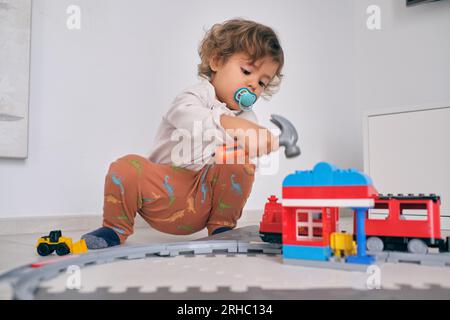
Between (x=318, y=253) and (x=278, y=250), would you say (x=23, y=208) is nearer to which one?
(x=278, y=250)

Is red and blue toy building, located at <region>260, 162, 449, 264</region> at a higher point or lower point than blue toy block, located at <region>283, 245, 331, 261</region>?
higher

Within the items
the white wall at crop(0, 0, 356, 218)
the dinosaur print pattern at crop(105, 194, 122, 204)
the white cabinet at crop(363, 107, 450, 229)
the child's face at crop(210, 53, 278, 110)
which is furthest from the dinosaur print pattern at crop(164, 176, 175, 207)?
the white cabinet at crop(363, 107, 450, 229)

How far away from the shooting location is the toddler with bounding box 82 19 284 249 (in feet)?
2.73

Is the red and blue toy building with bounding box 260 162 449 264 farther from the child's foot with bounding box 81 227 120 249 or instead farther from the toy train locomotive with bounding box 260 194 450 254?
the child's foot with bounding box 81 227 120 249

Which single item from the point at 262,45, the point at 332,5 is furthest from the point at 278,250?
the point at 332,5

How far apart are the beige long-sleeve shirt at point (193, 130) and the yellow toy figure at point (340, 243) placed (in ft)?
0.98

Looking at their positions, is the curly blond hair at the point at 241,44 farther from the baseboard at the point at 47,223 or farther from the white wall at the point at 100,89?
the baseboard at the point at 47,223

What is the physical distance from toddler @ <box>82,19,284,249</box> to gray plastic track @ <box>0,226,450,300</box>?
102 mm

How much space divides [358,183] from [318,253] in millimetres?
109

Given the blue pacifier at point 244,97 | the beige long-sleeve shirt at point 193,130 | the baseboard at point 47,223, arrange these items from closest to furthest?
the beige long-sleeve shirt at point 193,130
the blue pacifier at point 244,97
the baseboard at point 47,223

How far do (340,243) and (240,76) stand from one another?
46cm

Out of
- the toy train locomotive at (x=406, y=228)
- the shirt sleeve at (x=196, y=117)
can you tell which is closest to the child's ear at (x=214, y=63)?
the shirt sleeve at (x=196, y=117)

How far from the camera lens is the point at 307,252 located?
59cm

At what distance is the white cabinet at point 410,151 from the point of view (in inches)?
53.8
